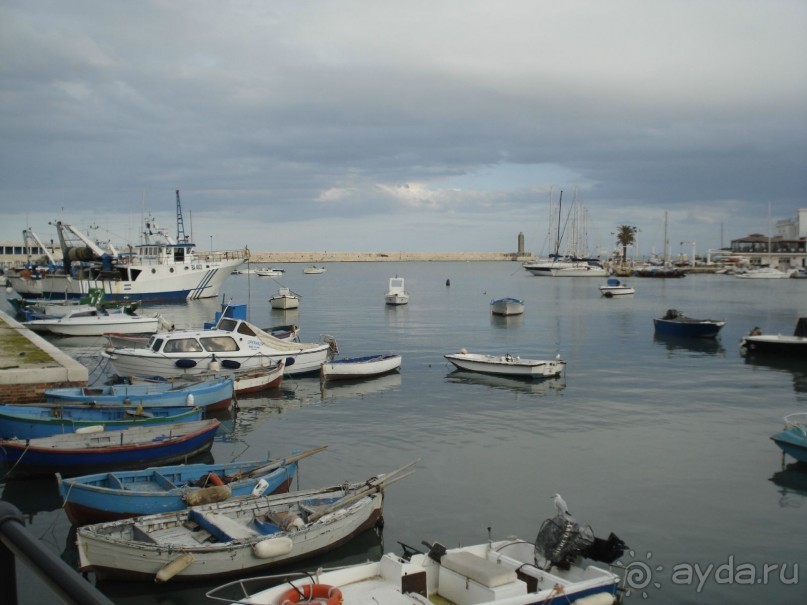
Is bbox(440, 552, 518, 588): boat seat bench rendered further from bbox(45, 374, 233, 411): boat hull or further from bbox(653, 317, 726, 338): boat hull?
bbox(653, 317, 726, 338): boat hull

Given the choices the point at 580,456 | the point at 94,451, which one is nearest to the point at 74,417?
the point at 94,451

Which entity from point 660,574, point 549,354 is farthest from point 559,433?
point 549,354

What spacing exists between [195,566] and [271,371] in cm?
1883

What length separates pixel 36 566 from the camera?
2.07m

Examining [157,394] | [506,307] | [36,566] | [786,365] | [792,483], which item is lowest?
[792,483]

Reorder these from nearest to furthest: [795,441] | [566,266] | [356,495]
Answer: [356,495] < [795,441] < [566,266]

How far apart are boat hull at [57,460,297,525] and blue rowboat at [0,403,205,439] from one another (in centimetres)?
489

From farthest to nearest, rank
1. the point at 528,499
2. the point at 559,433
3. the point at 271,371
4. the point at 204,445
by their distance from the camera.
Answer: the point at 271,371
the point at 559,433
the point at 204,445
the point at 528,499

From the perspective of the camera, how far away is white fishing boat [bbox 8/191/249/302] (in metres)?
80.2

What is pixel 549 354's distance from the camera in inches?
1725

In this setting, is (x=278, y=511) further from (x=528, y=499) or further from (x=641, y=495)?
(x=641, y=495)

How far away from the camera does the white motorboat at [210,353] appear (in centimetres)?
2994

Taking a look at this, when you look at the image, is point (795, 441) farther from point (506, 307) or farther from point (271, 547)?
point (506, 307)

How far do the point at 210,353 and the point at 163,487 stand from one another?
16107 mm
